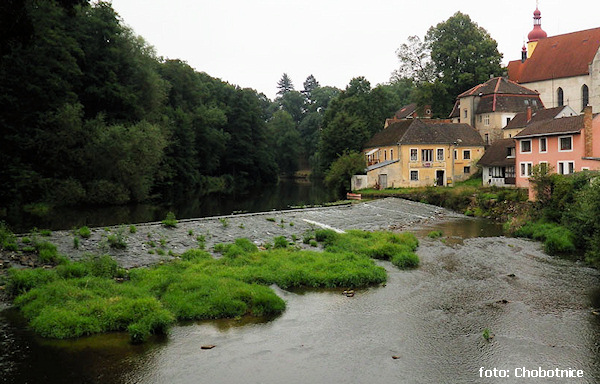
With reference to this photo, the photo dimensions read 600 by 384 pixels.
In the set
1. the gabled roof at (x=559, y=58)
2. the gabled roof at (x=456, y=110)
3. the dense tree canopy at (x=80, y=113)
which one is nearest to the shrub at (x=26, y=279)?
the dense tree canopy at (x=80, y=113)

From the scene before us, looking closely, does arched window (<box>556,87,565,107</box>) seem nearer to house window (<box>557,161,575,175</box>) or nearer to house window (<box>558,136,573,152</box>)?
house window (<box>558,136,573,152</box>)

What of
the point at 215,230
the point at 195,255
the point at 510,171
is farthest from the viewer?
the point at 510,171

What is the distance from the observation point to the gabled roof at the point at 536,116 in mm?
55750

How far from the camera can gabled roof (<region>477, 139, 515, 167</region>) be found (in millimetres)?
51969

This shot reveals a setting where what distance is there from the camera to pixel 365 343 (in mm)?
13508

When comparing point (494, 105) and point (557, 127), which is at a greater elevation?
point (494, 105)

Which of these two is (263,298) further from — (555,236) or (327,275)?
(555,236)

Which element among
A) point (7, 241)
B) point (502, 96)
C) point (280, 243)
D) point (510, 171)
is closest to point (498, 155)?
point (510, 171)

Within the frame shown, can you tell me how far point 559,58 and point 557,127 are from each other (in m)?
33.5

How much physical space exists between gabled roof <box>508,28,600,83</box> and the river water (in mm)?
58366

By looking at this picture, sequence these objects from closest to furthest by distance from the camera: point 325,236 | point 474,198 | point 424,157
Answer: point 325,236 < point 474,198 < point 424,157

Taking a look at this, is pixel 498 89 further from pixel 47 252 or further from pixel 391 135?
pixel 47 252

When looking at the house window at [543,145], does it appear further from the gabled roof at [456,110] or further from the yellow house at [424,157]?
the gabled roof at [456,110]

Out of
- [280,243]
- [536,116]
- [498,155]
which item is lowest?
[280,243]
